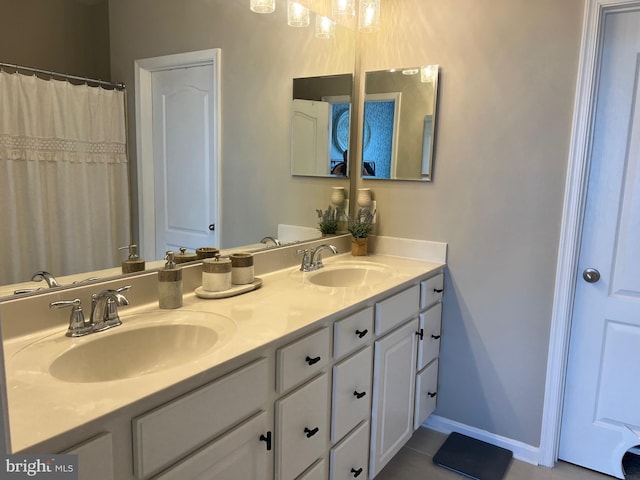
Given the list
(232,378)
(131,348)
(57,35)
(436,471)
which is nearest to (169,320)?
(131,348)

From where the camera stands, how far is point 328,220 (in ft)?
8.27

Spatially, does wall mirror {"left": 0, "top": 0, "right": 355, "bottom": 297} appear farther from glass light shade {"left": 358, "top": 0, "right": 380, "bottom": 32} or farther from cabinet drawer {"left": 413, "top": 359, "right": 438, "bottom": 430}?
cabinet drawer {"left": 413, "top": 359, "right": 438, "bottom": 430}

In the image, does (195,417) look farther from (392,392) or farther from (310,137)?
(310,137)

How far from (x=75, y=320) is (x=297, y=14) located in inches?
65.9

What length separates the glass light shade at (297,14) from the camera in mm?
2160

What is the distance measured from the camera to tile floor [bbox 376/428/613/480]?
2119 millimetres

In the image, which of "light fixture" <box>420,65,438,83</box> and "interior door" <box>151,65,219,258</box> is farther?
"light fixture" <box>420,65,438,83</box>

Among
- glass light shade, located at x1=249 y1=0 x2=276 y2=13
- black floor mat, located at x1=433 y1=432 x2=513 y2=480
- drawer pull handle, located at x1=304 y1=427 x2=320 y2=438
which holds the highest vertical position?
glass light shade, located at x1=249 y1=0 x2=276 y2=13

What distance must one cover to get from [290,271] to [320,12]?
1.30 metres

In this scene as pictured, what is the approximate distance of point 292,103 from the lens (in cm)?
224

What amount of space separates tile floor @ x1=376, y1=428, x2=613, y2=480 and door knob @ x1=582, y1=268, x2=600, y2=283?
0.90m

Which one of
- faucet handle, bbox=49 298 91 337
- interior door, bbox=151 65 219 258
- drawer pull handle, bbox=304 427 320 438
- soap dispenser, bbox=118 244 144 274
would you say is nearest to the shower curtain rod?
interior door, bbox=151 65 219 258

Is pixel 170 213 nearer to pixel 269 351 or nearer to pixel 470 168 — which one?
pixel 269 351

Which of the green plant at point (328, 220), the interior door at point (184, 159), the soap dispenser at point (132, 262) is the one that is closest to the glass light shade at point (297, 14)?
the interior door at point (184, 159)
